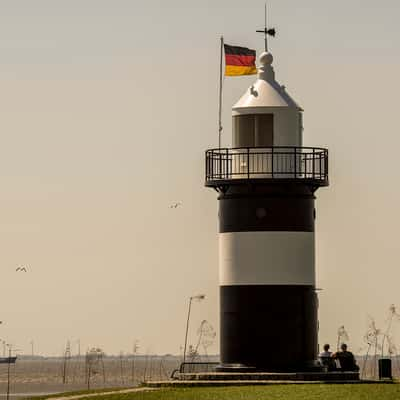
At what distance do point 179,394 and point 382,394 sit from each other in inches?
226

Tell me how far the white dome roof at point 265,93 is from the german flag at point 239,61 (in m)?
0.32

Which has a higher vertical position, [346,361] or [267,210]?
[267,210]

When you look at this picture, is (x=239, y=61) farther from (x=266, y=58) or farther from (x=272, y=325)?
(x=272, y=325)

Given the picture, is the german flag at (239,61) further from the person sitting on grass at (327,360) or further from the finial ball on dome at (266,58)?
the person sitting on grass at (327,360)

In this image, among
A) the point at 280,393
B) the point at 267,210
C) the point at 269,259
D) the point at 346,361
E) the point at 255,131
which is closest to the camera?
the point at 280,393

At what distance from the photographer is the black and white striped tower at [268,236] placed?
4722 centimetres

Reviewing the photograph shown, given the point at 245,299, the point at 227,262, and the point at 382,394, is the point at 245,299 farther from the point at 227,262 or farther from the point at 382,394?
the point at 382,394

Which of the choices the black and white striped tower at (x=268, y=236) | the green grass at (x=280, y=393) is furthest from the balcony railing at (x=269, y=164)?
the green grass at (x=280, y=393)

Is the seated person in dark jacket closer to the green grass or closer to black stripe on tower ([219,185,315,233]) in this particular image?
black stripe on tower ([219,185,315,233])

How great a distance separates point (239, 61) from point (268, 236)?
566 cm

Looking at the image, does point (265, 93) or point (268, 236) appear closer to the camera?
point (268, 236)

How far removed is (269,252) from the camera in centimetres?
4716

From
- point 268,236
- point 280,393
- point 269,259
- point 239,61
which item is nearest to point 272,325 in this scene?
point 269,259

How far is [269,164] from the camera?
47406 mm
